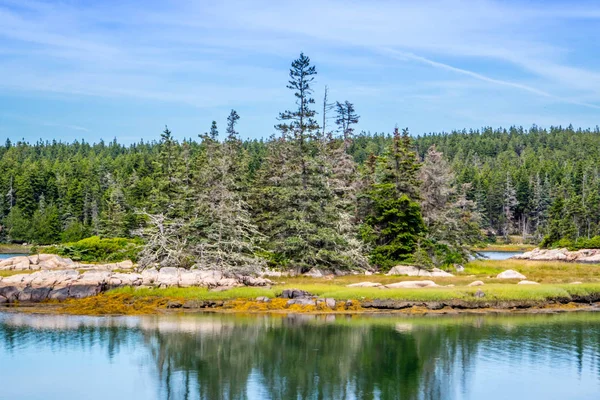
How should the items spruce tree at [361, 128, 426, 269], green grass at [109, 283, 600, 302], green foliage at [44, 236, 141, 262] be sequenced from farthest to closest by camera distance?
green foliage at [44, 236, 141, 262] < spruce tree at [361, 128, 426, 269] < green grass at [109, 283, 600, 302]

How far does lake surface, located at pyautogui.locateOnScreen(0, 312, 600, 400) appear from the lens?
28.9 meters

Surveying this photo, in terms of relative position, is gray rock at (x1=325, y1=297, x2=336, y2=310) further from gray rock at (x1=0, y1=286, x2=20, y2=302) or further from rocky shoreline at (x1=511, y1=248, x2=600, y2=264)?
rocky shoreline at (x1=511, y1=248, x2=600, y2=264)

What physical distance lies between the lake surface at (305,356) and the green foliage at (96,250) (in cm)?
2531

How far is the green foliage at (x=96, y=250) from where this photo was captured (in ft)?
227

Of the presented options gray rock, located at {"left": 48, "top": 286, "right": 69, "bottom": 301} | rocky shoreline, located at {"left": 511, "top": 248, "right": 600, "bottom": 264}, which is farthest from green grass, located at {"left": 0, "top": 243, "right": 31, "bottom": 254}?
rocky shoreline, located at {"left": 511, "top": 248, "right": 600, "bottom": 264}

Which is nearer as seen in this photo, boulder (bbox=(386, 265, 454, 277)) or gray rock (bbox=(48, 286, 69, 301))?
gray rock (bbox=(48, 286, 69, 301))

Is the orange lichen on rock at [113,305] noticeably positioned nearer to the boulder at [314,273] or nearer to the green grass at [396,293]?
the green grass at [396,293]

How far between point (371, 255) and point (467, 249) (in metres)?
14.6

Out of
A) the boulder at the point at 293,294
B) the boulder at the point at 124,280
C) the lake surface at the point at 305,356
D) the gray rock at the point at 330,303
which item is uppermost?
the boulder at the point at 124,280

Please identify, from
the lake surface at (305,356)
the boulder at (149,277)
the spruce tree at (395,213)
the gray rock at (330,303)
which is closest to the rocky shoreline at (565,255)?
the spruce tree at (395,213)

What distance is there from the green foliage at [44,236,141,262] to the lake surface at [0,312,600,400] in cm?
2531

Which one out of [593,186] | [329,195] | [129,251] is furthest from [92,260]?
[593,186]

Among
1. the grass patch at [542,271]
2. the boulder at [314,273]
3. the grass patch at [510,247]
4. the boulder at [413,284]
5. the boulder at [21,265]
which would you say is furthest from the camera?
the grass patch at [510,247]

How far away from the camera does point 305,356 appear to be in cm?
3494
